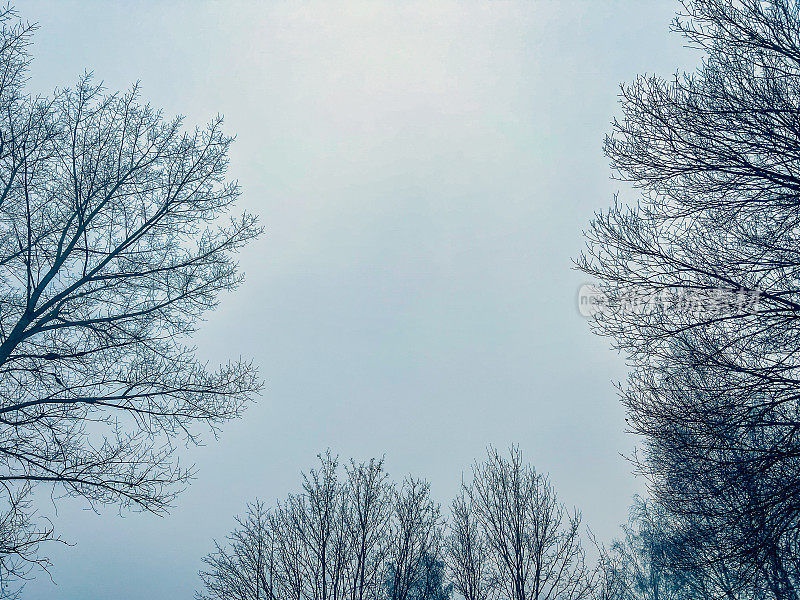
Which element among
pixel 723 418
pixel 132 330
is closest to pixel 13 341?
pixel 132 330

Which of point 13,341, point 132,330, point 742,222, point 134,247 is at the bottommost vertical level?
point 13,341

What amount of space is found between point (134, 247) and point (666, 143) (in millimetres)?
7326

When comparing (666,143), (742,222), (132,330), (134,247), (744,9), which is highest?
(744,9)

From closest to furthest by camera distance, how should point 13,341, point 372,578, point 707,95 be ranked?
1. point 13,341
2. point 707,95
3. point 372,578

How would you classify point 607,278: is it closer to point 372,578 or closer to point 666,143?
point 666,143

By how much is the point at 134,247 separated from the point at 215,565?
6269 mm

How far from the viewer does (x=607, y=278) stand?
20.5 ft

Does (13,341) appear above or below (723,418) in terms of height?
above

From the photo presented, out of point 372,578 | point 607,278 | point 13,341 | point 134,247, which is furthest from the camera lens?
point 372,578

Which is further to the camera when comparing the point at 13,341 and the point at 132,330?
the point at 132,330

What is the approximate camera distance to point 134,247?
679 cm

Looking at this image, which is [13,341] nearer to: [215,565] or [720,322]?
[215,565]

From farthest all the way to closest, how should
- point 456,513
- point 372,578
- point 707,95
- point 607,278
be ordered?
point 456,513, point 372,578, point 607,278, point 707,95

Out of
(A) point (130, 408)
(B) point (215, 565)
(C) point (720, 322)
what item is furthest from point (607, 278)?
(B) point (215, 565)
